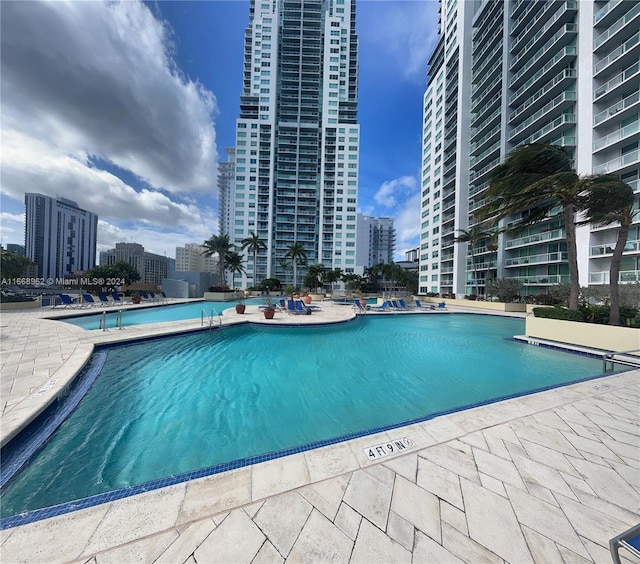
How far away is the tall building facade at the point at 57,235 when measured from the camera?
2913 inches

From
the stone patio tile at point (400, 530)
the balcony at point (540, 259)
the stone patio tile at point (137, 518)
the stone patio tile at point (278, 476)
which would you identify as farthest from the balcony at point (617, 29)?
the stone patio tile at point (137, 518)

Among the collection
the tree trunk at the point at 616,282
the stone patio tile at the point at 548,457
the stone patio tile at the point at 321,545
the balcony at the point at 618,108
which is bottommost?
the stone patio tile at the point at 548,457

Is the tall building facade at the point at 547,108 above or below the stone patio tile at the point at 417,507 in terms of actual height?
above

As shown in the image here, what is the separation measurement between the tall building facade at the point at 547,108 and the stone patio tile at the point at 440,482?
12.3m

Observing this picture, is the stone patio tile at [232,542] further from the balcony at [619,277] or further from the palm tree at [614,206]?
the balcony at [619,277]

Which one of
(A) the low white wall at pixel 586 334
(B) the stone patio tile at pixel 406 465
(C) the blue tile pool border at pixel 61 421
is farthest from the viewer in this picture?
(A) the low white wall at pixel 586 334

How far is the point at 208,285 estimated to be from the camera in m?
30.2

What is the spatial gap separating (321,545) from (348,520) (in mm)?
327

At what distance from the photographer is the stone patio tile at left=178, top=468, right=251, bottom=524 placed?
6.79 ft

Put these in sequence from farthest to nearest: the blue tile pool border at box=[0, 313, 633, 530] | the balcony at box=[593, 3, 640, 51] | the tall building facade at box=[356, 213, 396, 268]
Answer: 1. the tall building facade at box=[356, 213, 396, 268]
2. the balcony at box=[593, 3, 640, 51]
3. the blue tile pool border at box=[0, 313, 633, 530]

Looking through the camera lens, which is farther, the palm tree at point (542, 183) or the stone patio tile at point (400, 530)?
the palm tree at point (542, 183)

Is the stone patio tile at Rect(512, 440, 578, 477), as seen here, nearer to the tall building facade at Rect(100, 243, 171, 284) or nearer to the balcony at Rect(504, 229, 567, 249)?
the balcony at Rect(504, 229, 567, 249)

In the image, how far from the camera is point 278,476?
2.52 meters

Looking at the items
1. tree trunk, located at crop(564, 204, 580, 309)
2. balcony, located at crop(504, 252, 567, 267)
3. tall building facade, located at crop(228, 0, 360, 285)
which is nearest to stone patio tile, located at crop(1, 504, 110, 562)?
tree trunk, located at crop(564, 204, 580, 309)
